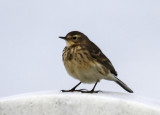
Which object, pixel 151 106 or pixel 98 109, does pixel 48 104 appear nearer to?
pixel 98 109

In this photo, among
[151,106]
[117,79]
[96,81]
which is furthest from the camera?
[117,79]

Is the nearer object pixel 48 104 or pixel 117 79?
pixel 48 104

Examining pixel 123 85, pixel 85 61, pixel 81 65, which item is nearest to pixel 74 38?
pixel 85 61

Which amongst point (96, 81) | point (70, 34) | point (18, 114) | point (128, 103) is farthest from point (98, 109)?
point (70, 34)

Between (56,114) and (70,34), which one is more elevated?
(70,34)

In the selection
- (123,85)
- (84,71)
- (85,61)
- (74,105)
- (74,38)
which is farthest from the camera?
(123,85)

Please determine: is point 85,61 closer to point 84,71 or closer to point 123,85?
point 84,71

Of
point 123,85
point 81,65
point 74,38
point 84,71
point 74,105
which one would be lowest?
point 123,85

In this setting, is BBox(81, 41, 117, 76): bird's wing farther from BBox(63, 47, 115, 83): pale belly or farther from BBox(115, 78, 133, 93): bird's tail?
BBox(115, 78, 133, 93): bird's tail
